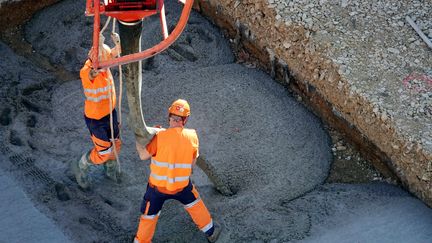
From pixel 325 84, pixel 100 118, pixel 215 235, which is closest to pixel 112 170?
pixel 100 118

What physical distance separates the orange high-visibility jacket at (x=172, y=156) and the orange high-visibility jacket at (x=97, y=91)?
35.0 inches

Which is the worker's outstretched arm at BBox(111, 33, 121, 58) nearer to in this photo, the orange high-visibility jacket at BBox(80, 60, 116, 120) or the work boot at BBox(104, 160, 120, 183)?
the orange high-visibility jacket at BBox(80, 60, 116, 120)

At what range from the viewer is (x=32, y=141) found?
8.20 metres

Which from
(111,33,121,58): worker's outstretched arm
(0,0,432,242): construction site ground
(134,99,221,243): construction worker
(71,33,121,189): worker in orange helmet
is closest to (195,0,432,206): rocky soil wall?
(0,0,432,242): construction site ground

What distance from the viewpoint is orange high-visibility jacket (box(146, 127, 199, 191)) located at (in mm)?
6363

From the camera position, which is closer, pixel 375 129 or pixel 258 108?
pixel 375 129

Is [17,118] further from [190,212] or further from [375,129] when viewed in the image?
[375,129]

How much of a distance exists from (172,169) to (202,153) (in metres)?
1.83

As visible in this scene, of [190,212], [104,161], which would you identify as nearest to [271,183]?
[190,212]

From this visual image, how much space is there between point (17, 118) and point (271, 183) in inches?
126

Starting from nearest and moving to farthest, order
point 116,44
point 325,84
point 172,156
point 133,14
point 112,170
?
point 133,14, point 172,156, point 116,44, point 112,170, point 325,84

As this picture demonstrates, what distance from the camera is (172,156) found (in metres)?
6.38

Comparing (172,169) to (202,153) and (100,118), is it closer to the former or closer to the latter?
(100,118)

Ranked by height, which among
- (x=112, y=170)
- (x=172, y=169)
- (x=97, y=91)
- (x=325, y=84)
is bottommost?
(x=112, y=170)
